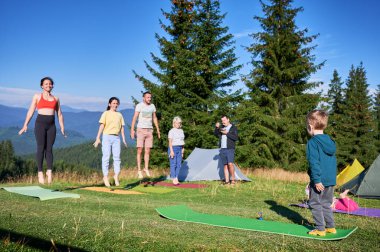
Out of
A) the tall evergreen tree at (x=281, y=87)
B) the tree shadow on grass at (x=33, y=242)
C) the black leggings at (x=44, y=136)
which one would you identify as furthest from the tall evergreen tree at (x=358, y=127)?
the tree shadow on grass at (x=33, y=242)

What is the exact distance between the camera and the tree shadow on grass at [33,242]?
3.00 meters

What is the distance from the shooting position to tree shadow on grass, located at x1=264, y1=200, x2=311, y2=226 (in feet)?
17.3

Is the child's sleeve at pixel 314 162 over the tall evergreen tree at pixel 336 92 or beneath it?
beneath

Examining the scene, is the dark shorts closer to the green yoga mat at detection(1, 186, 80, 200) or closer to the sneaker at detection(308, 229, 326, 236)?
the green yoga mat at detection(1, 186, 80, 200)

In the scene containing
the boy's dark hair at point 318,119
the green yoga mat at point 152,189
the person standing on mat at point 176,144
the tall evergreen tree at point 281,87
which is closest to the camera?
the boy's dark hair at point 318,119

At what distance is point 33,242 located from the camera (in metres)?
3.15

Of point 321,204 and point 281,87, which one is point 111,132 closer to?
point 321,204

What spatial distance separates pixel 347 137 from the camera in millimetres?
35500

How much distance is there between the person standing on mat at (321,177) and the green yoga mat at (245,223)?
0.54 feet

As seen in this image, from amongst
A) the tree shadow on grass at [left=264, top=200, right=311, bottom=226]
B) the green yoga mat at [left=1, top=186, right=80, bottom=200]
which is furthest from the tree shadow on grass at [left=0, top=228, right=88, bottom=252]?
the tree shadow on grass at [left=264, top=200, right=311, bottom=226]

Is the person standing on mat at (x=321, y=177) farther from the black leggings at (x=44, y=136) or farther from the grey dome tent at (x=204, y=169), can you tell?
the grey dome tent at (x=204, y=169)

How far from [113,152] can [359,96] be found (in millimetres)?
35057

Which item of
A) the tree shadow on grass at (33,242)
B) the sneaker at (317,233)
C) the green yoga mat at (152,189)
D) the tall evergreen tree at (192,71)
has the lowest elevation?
the green yoga mat at (152,189)

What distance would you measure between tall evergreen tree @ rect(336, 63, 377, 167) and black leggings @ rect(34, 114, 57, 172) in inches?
1217
